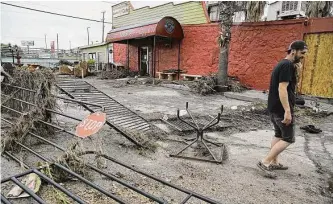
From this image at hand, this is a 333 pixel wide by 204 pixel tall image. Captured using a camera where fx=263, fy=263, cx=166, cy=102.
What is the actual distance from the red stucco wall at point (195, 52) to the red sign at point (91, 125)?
1113cm

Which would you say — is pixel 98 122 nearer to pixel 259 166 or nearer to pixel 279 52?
pixel 259 166

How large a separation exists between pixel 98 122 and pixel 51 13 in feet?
71.7

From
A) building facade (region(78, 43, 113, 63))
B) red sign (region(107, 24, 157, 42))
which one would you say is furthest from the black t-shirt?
building facade (region(78, 43, 113, 63))

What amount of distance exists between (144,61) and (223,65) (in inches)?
329

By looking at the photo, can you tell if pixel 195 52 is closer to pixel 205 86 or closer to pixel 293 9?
pixel 205 86

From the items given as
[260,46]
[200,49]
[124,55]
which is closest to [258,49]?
[260,46]

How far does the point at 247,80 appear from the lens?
12461 millimetres

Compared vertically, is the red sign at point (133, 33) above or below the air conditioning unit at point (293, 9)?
below

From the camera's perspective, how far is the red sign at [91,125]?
2.98m

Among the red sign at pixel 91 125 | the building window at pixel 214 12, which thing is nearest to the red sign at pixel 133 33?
the building window at pixel 214 12

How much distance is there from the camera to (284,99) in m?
3.59

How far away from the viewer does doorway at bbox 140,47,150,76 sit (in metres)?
18.2

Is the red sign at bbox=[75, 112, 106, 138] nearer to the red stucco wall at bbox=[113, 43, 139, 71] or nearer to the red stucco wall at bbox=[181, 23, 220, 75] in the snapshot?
the red stucco wall at bbox=[181, 23, 220, 75]

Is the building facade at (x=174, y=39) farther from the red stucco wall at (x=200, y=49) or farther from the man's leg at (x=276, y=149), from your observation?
the man's leg at (x=276, y=149)
